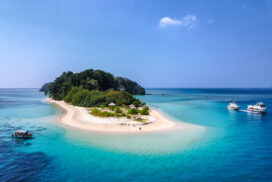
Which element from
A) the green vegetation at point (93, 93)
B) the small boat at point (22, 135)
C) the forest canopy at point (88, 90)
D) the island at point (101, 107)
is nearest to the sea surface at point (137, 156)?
the small boat at point (22, 135)

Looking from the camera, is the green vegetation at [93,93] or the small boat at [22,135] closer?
the small boat at [22,135]

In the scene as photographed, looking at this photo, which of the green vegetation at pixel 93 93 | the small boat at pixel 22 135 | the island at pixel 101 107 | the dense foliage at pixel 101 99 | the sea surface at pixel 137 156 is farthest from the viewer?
the dense foliage at pixel 101 99

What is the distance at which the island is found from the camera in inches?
930

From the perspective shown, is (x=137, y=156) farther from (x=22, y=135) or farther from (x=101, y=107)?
(x=101, y=107)

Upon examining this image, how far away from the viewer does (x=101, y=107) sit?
36844mm

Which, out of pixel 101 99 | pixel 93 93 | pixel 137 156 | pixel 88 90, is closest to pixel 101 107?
pixel 101 99

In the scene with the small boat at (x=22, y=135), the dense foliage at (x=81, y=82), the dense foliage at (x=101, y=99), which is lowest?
the small boat at (x=22, y=135)

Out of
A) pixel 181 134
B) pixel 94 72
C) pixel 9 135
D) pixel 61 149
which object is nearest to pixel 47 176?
pixel 61 149

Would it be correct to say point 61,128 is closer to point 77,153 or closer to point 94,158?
point 77,153

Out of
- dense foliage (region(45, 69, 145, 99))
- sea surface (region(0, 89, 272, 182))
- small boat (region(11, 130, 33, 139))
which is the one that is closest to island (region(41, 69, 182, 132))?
dense foliage (region(45, 69, 145, 99))

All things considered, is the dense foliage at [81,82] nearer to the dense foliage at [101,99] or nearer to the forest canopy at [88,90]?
the forest canopy at [88,90]

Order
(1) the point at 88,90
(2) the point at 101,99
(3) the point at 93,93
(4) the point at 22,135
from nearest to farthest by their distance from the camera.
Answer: (4) the point at 22,135
(2) the point at 101,99
(3) the point at 93,93
(1) the point at 88,90

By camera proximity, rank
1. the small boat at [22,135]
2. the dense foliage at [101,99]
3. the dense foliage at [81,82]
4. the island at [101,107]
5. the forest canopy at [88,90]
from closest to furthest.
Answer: the small boat at [22,135] → the island at [101,107] → the dense foliage at [101,99] → the forest canopy at [88,90] → the dense foliage at [81,82]

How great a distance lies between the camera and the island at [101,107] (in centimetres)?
2362
